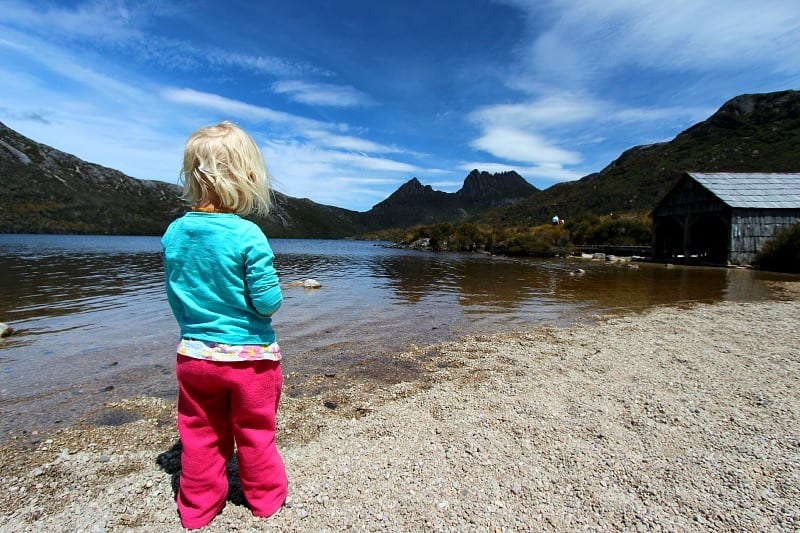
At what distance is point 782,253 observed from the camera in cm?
3012

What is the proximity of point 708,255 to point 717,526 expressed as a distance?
47074 mm

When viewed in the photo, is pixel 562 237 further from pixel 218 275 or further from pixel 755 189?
pixel 218 275

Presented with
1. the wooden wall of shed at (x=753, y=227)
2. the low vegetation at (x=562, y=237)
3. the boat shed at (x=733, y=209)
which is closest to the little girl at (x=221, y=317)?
the boat shed at (x=733, y=209)

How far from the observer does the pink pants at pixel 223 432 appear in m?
2.90

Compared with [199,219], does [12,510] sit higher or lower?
lower

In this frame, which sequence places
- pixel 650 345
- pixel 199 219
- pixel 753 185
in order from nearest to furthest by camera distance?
pixel 199 219
pixel 650 345
pixel 753 185

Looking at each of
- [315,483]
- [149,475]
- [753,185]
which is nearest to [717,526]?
[315,483]

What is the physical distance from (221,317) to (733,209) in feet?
136

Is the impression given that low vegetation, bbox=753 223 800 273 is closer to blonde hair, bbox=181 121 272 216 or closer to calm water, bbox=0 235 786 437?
calm water, bbox=0 235 786 437

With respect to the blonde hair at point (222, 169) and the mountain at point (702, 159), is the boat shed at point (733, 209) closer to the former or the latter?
the blonde hair at point (222, 169)

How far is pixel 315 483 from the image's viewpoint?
359 centimetres

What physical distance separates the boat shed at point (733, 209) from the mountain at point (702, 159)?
136ft

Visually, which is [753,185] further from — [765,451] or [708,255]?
[765,451]

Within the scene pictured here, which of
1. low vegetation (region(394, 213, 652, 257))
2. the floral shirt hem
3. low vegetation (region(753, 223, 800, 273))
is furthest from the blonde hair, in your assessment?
low vegetation (region(394, 213, 652, 257))
